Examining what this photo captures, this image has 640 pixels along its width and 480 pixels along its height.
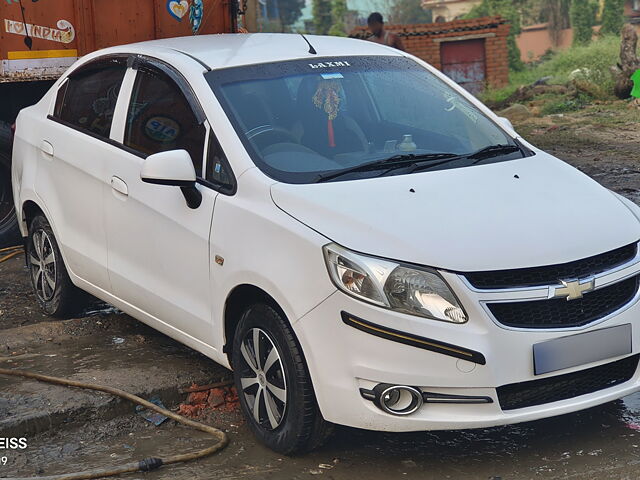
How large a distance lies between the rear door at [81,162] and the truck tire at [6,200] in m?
2.63

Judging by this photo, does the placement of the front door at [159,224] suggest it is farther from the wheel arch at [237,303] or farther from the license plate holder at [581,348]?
the license plate holder at [581,348]

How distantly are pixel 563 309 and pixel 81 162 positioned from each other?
2.90 m

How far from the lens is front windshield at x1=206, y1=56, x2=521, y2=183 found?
4570 mm

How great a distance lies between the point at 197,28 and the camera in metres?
9.30

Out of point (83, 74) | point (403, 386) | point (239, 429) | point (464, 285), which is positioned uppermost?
point (83, 74)

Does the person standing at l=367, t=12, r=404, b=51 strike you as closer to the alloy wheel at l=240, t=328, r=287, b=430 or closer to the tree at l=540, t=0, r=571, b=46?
the alloy wheel at l=240, t=328, r=287, b=430

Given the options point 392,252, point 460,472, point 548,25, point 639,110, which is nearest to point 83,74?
point 392,252

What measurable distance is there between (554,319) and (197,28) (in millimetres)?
6267

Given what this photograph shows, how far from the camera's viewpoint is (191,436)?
4617 mm

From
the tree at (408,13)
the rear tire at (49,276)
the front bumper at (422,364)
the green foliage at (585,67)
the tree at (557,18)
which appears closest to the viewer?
the front bumper at (422,364)

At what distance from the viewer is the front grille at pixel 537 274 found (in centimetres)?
373

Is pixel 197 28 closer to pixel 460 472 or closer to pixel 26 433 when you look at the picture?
pixel 26 433

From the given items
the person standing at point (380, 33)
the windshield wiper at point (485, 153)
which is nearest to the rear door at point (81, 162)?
the windshield wiper at point (485, 153)

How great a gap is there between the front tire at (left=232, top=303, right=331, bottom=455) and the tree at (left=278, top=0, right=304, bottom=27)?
57.5 m
